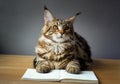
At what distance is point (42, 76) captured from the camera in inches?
34.5

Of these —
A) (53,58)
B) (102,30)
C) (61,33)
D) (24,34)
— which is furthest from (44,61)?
(102,30)

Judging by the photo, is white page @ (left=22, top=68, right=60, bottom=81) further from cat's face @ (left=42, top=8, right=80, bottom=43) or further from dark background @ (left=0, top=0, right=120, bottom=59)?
dark background @ (left=0, top=0, right=120, bottom=59)

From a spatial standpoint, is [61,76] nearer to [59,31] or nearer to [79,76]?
[79,76]

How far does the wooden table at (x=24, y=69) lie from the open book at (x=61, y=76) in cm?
3

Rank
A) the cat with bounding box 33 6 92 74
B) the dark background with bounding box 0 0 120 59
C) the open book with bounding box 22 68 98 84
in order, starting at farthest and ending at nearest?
the dark background with bounding box 0 0 120 59, the cat with bounding box 33 6 92 74, the open book with bounding box 22 68 98 84

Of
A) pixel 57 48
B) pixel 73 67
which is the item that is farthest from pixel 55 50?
pixel 73 67

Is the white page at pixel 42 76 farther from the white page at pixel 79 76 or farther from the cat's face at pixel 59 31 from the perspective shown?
the cat's face at pixel 59 31

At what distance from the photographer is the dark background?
1.31 meters

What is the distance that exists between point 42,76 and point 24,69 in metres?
0.18

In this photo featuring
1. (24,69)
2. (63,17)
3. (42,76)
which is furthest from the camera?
(63,17)

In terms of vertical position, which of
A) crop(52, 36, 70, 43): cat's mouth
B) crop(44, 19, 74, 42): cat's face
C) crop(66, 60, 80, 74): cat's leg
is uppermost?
crop(44, 19, 74, 42): cat's face

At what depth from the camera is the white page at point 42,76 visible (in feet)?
2.80

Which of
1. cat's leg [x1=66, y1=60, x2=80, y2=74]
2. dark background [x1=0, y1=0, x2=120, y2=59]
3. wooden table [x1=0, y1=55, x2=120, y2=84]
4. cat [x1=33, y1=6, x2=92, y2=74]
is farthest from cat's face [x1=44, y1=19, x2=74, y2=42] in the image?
dark background [x1=0, y1=0, x2=120, y2=59]

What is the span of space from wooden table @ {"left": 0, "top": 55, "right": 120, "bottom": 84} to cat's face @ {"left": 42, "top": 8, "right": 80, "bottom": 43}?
227 millimetres
